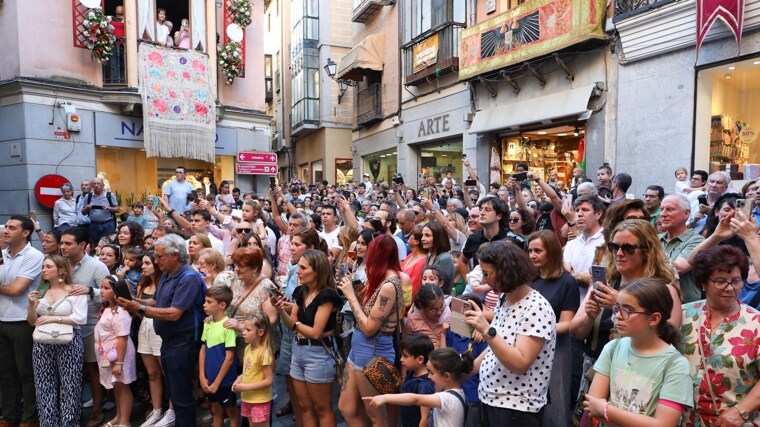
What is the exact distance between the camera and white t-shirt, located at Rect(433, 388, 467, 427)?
2898mm

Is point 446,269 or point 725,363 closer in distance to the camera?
point 725,363

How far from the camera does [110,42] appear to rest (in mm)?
11695

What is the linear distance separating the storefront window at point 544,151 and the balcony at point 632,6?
280 cm

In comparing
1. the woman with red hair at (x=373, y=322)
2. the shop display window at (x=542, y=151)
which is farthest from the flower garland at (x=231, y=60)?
the woman with red hair at (x=373, y=322)

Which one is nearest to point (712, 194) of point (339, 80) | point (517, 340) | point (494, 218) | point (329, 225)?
point (494, 218)

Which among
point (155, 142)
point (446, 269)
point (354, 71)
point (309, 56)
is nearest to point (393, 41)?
point (354, 71)

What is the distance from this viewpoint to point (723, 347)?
7.48 feet

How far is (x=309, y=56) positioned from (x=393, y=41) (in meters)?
7.28

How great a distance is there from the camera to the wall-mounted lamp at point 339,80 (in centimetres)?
2117

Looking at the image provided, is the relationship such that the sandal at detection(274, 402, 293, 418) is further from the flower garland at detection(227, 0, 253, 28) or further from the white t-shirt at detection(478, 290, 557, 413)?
the flower garland at detection(227, 0, 253, 28)

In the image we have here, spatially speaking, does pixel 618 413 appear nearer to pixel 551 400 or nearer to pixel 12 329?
pixel 551 400

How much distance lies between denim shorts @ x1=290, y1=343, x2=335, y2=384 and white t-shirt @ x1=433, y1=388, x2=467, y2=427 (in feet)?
3.44

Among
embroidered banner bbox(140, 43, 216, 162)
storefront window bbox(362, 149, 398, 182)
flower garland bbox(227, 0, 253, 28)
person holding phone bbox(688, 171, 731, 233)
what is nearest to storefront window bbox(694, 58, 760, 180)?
person holding phone bbox(688, 171, 731, 233)

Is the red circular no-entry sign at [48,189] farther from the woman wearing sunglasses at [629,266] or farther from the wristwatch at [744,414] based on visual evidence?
the wristwatch at [744,414]
